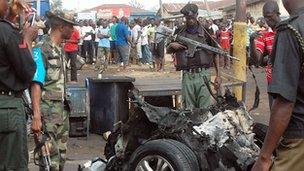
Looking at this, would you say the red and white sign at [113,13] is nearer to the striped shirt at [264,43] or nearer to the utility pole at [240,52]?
the utility pole at [240,52]

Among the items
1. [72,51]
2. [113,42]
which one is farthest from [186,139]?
[113,42]

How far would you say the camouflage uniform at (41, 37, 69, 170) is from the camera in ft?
18.5

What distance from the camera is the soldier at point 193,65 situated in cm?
779

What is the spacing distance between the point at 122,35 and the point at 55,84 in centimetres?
1750

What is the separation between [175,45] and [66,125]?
98.1 inches

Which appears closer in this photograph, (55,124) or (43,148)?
(43,148)

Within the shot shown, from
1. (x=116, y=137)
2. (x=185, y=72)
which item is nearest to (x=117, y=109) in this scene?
(x=185, y=72)

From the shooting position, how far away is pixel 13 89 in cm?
462

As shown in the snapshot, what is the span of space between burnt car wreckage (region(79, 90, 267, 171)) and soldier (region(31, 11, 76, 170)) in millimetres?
469

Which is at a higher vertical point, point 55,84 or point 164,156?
point 55,84

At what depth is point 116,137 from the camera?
239 inches

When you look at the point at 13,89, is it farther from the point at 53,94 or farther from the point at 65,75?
the point at 65,75

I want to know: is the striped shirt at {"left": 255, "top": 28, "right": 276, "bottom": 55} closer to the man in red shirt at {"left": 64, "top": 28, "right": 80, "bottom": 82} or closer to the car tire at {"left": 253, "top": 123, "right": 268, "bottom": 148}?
the car tire at {"left": 253, "top": 123, "right": 268, "bottom": 148}

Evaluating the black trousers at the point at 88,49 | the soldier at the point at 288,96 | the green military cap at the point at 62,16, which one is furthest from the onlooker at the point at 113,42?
the soldier at the point at 288,96
